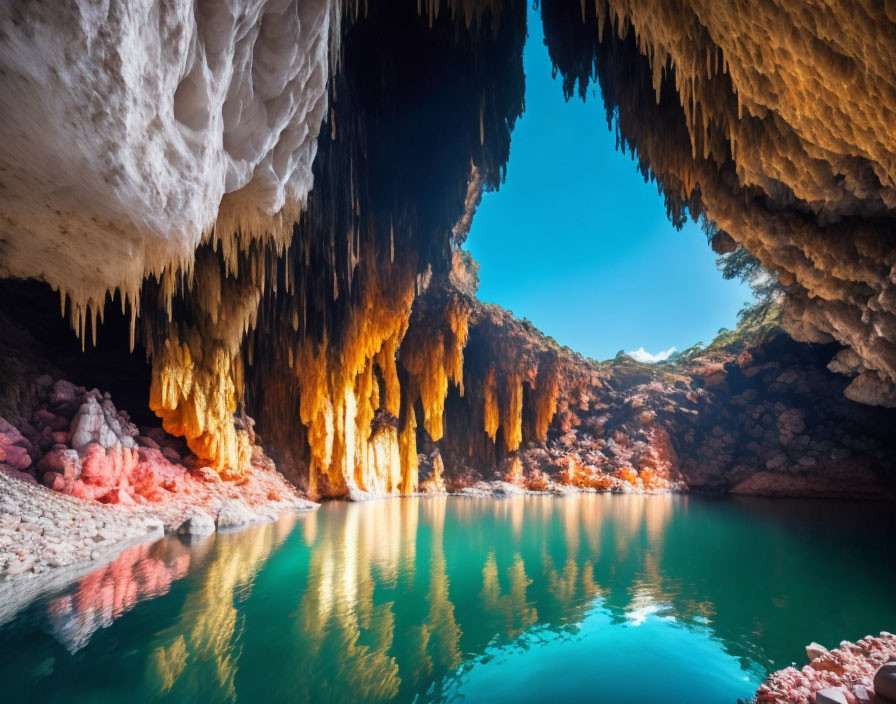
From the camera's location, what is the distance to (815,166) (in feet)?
18.5

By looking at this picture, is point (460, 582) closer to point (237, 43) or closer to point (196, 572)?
point (196, 572)

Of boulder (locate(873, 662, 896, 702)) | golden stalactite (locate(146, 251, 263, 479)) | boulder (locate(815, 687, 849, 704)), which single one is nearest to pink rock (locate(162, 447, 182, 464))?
golden stalactite (locate(146, 251, 263, 479))

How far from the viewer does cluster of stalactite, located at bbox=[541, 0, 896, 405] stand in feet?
11.6

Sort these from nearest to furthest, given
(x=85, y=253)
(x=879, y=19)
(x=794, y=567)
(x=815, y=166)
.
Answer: (x=879, y=19) → (x=85, y=253) → (x=815, y=166) → (x=794, y=567)

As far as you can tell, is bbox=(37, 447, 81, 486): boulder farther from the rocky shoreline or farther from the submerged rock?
the rocky shoreline

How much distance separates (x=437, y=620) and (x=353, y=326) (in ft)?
35.1

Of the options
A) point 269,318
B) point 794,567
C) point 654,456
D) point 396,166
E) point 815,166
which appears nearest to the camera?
point 815,166

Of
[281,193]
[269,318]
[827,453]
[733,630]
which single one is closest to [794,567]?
[733,630]

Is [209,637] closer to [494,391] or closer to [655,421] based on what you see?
[494,391]

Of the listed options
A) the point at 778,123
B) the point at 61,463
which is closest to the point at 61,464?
the point at 61,463

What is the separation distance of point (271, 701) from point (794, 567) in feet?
28.2

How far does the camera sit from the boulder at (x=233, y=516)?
991 cm

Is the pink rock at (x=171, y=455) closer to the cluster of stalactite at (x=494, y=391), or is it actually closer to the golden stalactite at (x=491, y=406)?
the cluster of stalactite at (x=494, y=391)

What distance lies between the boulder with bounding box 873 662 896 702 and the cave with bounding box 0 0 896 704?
0.03 metres
